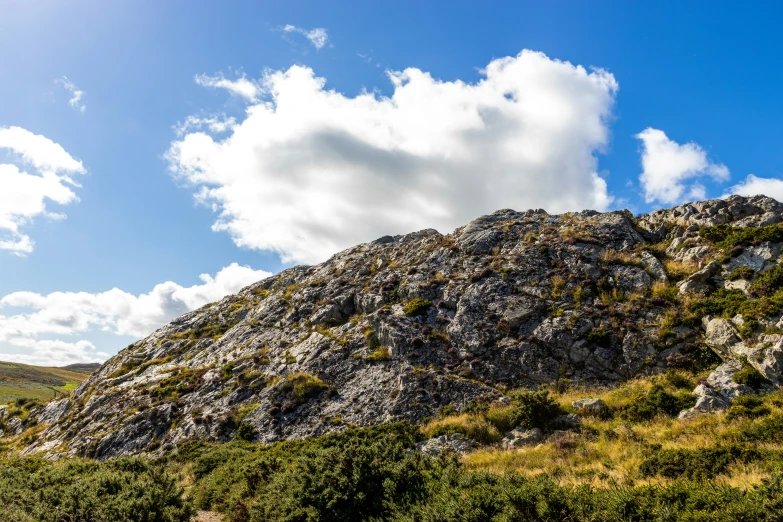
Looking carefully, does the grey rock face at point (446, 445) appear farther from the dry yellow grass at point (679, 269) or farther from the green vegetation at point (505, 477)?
the dry yellow grass at point (679, 269)

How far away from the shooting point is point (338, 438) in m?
25.0

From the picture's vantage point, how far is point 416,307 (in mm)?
37406

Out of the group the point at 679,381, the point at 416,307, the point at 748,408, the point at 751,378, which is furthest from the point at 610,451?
the point at 416,307

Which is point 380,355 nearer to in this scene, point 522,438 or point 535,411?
point 535,411

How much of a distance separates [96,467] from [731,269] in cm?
4413

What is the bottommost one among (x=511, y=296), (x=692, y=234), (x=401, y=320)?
(x=401, y=320)

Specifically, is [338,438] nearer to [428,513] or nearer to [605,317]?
[428,513]

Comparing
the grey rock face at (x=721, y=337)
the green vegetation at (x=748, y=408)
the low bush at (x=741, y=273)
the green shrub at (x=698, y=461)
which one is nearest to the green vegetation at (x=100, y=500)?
the green shrub at (x=698, y=461)

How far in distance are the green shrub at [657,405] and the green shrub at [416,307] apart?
19.1m

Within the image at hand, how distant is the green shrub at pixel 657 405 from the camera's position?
20.0 metres

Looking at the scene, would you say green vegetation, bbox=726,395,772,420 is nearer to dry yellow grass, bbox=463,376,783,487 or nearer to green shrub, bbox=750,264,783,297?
dry yellow grass, bbox=463,376,783,487

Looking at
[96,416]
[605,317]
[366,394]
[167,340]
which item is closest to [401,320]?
[366,394]

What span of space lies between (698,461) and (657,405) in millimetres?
8177

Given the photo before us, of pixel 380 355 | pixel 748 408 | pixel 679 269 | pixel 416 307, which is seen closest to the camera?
pixel 748 408
